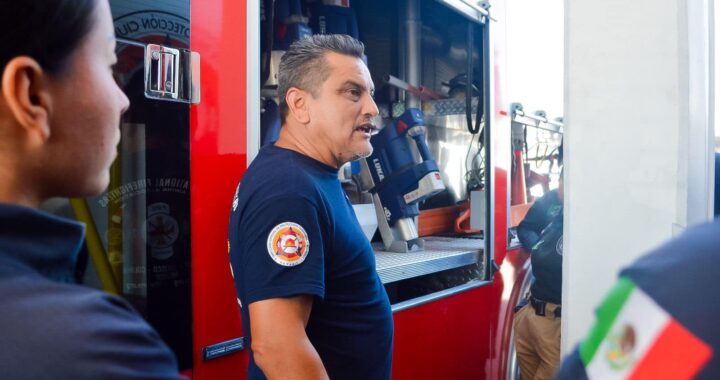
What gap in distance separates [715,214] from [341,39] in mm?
1260

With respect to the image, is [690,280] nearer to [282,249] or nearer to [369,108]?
[282,249]

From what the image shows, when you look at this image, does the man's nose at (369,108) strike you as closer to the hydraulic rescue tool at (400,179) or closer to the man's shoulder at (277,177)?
the man's shoulder at (277,177)

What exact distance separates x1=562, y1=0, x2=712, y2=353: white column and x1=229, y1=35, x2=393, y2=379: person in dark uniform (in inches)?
25.5

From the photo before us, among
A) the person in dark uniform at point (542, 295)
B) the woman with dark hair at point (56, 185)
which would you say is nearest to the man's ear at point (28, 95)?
the woman with dark hair at point (56, 185)

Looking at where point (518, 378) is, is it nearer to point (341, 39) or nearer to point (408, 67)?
point (408, 67)

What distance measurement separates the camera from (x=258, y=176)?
1.60 meters

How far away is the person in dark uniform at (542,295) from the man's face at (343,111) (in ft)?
6.70

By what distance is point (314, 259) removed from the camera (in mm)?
1510

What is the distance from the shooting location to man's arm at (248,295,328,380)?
4.83 ft

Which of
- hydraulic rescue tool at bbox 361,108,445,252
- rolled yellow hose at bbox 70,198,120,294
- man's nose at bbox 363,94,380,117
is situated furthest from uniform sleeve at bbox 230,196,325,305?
hydraulic rescue tool at bbox 361,108,445,252

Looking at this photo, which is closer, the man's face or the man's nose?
the man's face

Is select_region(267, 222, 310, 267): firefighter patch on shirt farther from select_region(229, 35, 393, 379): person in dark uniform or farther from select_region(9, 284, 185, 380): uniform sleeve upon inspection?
select_region(9, 284, 185, 380): uniform sleeve

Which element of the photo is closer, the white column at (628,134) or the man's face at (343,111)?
the white column at (628,134)

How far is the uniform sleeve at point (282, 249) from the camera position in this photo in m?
1.49
